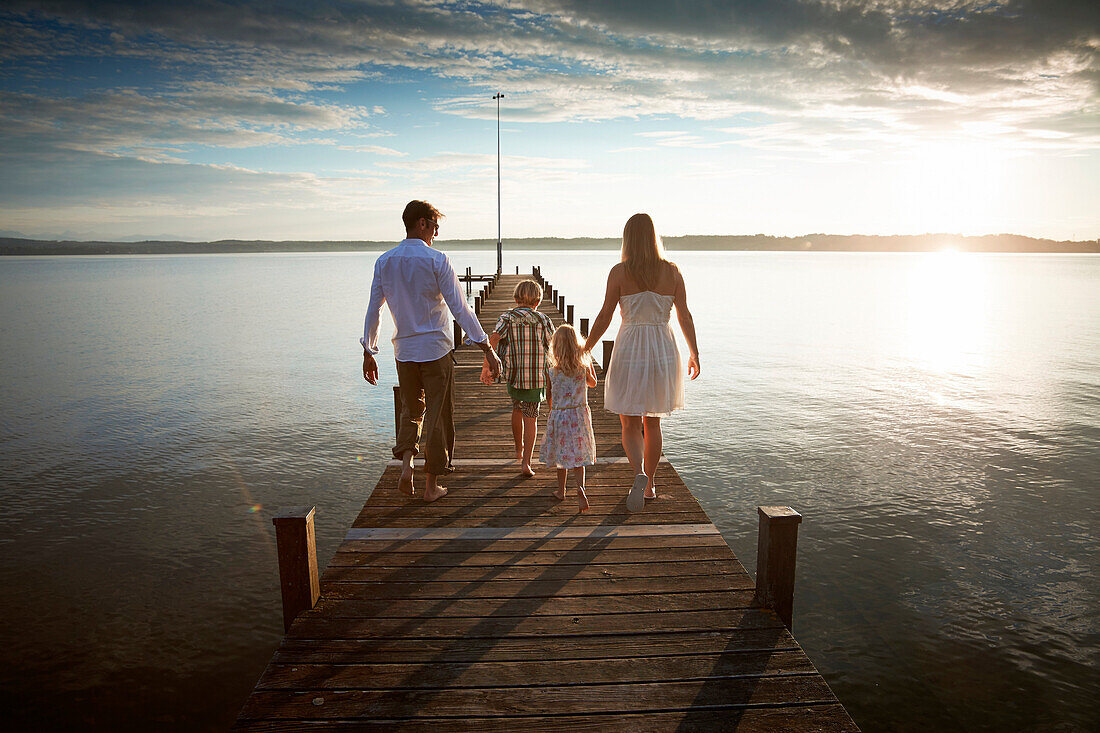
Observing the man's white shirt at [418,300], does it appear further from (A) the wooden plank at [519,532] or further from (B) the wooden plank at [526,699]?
(B) the wooden plank at [526,699]

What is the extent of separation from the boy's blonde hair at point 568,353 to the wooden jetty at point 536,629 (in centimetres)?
116

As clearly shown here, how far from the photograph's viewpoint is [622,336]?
4977 millimetres

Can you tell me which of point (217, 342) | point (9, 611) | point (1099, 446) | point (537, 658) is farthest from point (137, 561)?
point (217, 342)

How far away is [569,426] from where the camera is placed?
5.32 meters

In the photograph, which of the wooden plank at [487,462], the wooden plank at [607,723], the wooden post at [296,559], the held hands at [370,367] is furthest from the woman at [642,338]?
the wooden post at [296,559]

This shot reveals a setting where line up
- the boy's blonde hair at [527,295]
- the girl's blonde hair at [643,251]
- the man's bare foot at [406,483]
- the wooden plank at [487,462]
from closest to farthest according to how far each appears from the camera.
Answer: the girl's blonde hair at [643,251] < the man's bare foot at [406,483] < the boy's blonde hair at [527,295] < the wooden plank at [487,462]

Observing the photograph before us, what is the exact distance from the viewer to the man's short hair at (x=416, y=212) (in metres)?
4.97

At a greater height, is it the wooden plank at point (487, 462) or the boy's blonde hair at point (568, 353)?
the boy's blonde hair at point (568, 353)

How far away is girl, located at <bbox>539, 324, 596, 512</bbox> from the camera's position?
532cm

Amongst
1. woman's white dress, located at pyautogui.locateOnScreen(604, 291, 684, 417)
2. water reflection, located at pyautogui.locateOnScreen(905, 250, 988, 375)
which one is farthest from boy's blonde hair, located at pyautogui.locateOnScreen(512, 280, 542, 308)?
water reflection, located at pyautogui.locateOnScreen(905, 250, 988, 375)

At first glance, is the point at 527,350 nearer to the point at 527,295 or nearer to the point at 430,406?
the point at 527,295

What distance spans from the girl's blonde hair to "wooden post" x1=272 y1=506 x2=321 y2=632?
9.09 ft

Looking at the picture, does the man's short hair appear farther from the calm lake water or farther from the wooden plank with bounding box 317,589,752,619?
the calm lake water

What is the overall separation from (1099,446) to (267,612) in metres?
15.2
